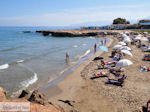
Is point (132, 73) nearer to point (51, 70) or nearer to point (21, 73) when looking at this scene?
point (51, 70)

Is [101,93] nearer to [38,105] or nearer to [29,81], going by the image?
[38,105]

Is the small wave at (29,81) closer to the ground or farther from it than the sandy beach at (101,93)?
closer to the ground

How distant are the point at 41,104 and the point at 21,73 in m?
9.02

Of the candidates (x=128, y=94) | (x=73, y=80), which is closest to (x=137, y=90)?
(x=128, y=94)

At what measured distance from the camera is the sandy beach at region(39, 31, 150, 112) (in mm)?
8219

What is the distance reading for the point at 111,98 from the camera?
29.9ft

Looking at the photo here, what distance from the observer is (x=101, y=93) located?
9.88 meters

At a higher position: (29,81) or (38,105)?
(38,105)

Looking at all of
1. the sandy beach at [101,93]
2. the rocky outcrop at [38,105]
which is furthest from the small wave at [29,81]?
the rocky outcrop at [38,105]

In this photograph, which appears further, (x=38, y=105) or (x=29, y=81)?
(x=29, y=81)

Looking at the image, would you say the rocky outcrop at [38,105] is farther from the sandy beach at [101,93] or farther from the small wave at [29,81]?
the small wave at [29,81]

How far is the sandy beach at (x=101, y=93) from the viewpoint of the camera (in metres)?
8.22

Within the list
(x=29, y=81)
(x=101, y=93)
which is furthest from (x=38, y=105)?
(x=29, y=81)

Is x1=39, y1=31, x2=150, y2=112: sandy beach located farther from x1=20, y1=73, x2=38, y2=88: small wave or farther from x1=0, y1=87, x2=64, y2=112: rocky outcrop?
x1=20, y1=73, x2=38, y2=88: small wave
